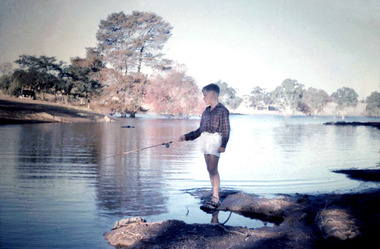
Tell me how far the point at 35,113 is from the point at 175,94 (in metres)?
15.2

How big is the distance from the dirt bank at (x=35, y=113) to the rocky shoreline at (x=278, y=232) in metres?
19.0

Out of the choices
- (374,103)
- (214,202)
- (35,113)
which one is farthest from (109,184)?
(374,103)

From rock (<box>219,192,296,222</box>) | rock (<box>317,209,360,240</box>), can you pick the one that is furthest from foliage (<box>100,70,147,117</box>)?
rock (<box>317,209,360,240</box>)

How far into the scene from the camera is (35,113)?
22453 millimetres

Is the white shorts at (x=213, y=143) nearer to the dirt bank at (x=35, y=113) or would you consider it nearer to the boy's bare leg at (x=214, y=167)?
the boy's bare leg at (x=214, y=167)

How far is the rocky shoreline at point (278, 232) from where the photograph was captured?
9.50ft

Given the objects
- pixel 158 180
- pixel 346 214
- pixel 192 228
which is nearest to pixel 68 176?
pixel 158 180

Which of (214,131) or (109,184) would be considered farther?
(109,184)

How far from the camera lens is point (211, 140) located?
4.13 metres

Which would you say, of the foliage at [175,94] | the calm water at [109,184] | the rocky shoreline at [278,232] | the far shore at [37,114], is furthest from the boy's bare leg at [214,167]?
the foliage at [175,94]

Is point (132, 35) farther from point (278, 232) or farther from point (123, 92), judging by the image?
point (278, 232)

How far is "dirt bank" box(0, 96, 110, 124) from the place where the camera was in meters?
20.7

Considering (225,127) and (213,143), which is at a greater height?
(225,127)

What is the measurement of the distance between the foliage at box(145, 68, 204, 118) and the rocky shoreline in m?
31.1
